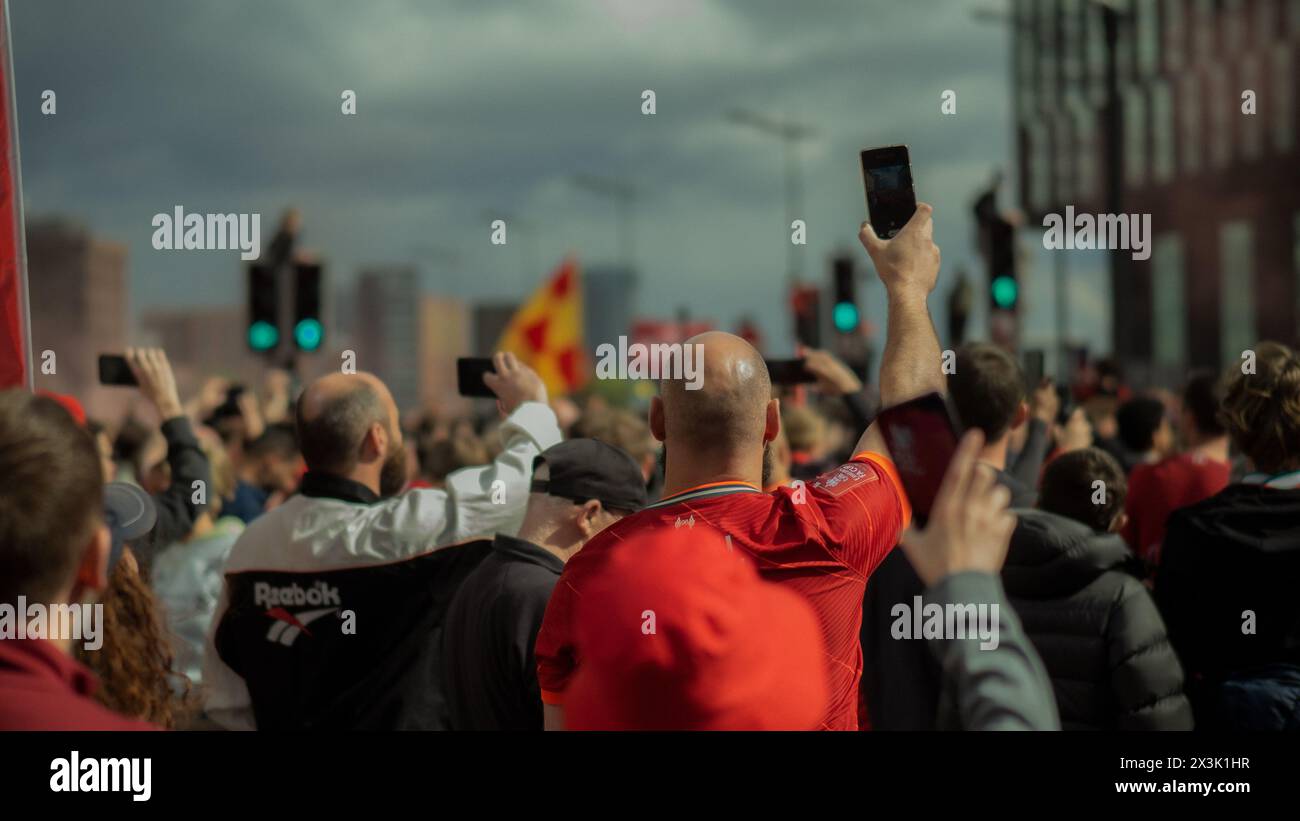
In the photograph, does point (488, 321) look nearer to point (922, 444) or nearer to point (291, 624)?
point (291, 624)

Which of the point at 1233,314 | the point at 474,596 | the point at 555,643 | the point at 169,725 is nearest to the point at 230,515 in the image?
the point at 474,596

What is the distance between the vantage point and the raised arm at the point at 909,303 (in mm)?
2936

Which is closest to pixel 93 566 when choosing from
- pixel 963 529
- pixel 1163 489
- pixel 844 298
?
pixel 963 529

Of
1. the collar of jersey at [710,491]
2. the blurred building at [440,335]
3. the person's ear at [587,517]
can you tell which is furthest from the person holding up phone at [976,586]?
the blurred building at [440,335]

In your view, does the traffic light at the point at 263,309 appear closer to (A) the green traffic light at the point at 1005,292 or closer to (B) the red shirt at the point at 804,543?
(A) the green traffic light at the point at 1005,292

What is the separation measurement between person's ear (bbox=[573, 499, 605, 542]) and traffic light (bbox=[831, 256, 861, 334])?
9.91 meters

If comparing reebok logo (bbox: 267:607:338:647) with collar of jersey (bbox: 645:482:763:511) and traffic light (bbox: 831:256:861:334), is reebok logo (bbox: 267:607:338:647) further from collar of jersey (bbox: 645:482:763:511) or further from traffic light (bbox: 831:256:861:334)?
traffic light (bbox: 831:256:861:334)

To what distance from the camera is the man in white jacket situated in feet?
13.9

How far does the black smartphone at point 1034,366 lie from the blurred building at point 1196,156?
54.1 m

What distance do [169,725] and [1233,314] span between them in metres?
74.6

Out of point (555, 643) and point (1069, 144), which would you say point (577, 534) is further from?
point (1069, 144)

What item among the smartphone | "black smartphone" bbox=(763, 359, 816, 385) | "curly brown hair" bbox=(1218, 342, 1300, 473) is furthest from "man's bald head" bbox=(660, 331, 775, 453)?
"curly brown hair" bbox=(1218, 342, 1300, 473)
